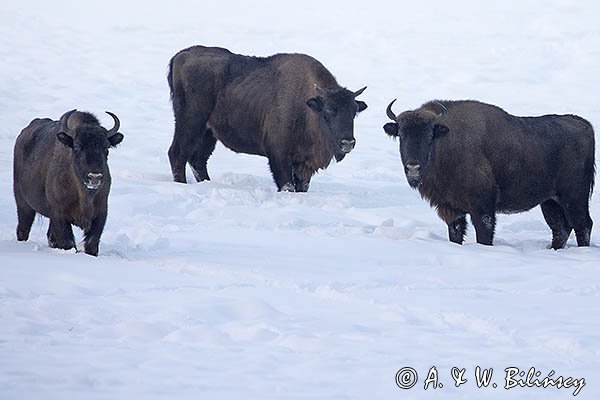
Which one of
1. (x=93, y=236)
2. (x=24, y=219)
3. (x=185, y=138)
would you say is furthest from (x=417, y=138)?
(x=185, y=138)

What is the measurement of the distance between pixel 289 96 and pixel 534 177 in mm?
4172

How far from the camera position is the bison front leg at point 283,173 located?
13812mm

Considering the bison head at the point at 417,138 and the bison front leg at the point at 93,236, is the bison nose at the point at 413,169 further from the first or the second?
the bison front leg at the point at 93,236

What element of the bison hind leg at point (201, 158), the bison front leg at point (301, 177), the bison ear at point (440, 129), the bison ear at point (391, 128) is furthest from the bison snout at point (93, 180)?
the bison hind leg at point (201, 158)

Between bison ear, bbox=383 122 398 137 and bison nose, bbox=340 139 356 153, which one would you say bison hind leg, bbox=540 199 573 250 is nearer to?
bison ear, bbox=383 122 398 137

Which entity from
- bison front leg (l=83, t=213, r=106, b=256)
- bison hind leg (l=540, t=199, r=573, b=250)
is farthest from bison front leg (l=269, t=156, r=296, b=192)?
bison front leg (l=83, t=213, r=106, b=256)

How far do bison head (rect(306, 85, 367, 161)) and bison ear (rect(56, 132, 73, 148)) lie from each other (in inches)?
183

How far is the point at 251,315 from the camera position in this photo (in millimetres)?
6992

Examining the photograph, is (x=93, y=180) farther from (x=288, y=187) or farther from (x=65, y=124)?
(x=288, y=187)

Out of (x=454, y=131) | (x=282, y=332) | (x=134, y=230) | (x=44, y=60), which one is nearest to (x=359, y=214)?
(x=454, y=131)

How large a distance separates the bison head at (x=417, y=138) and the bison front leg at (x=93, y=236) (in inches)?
114

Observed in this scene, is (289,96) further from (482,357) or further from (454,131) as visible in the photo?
(482,357)

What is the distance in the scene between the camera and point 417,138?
420 inches

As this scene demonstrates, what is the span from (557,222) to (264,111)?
447cm
